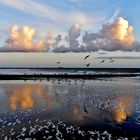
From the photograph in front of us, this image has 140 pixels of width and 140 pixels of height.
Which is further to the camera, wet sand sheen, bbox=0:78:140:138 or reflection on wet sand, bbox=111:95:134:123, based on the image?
reflection on wet sand, bbox=111:95:134:123

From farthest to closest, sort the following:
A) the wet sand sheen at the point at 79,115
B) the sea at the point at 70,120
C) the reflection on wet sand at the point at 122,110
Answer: the reflection on wet sand at the point at 122,110 → the wet sand sheen at the point at 79,115 → the sea at the point at 70,120

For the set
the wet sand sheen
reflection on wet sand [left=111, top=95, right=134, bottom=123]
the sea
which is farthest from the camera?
reflection on wet sand [left=111, top=95, right=134, bottom=123]

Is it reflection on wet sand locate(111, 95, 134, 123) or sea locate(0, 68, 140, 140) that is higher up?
sea locate(0, 68, 140, 140)

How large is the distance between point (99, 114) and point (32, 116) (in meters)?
7.67

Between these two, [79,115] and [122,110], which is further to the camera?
[122,110]

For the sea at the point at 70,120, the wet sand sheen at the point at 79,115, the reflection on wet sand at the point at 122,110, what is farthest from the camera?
the reflection on wet sand at the point at 122,110

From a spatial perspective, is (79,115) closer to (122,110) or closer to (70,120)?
(70,120)

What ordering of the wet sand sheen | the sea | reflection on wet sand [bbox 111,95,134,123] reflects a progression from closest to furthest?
the sea
the wet sand sheen
reflection on wet sand [bbox 111,95,134,123]

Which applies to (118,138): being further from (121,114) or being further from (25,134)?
(121,114)

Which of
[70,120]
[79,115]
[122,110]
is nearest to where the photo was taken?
[70,120]

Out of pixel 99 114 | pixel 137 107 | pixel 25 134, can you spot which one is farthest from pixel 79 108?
pixel 25 134

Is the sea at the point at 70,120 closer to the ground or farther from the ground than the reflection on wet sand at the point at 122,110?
farther from the ground

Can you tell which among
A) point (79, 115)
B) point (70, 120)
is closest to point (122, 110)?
point (79, 115)

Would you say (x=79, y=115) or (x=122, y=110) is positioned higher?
(x=79, y=115)
